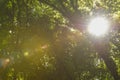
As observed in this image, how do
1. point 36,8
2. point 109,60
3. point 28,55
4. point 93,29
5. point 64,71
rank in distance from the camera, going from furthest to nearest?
point 64,71 < point 36,8 < point 28,55 < point 93,29 < point 109,60

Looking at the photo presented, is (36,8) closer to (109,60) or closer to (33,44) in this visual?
(33,44)

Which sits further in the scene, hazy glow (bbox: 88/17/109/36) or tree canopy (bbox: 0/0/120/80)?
hazy glow (bbox: 88/17/109/36)

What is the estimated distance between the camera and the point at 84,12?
2577 cm

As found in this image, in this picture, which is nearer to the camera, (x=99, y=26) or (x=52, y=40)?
(x=99, y=26)

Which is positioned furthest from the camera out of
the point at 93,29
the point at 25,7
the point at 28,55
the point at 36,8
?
the point at 36,8

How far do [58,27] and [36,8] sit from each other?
2.77 metres

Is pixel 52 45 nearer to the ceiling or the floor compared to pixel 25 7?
nearer to the floor

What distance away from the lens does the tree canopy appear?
18.0m

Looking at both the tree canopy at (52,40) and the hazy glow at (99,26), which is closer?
the tree canopy at (52,40)

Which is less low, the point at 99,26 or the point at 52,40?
the point at 99,26

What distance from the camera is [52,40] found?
74.3ft

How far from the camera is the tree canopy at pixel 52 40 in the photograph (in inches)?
707

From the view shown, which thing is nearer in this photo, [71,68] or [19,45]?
[19,45]

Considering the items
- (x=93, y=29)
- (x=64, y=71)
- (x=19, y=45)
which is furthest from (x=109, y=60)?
(x=64, y=71)
